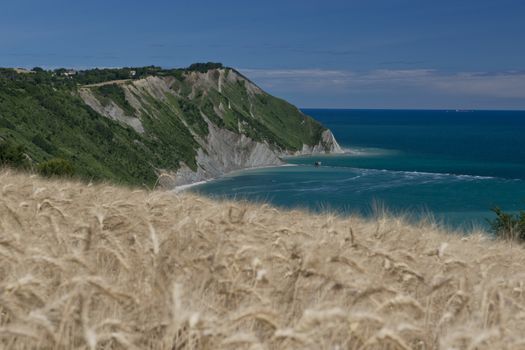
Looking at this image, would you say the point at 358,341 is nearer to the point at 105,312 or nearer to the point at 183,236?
the point at 105,312

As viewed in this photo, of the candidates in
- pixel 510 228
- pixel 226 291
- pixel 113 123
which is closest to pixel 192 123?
pixel 113 123

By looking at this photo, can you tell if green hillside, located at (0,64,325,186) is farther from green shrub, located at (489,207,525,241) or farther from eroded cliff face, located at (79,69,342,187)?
green shrub, located at (489,207,525,241)

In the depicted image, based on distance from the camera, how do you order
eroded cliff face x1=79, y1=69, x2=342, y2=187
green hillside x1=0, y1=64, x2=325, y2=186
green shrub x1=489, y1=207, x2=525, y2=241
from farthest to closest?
eroded cliff face x1=79, y1=69, x2=342, y2=187, green hillside x1=0, y1=64, x2=325, y2=186, green shrub x1=489, y1=207, x2=525, y2=241

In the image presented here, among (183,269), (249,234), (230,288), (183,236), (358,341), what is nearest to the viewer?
(358,341)

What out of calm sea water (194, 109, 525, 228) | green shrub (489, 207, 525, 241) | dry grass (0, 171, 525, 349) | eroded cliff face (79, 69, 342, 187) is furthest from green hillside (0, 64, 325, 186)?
dry grass (0, 171, 525, 349)

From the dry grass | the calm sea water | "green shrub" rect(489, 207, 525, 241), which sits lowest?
the calm sea water

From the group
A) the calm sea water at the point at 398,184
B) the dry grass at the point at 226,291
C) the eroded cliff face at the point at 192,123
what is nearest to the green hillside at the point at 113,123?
the eroded cliff face at the point at 192,123

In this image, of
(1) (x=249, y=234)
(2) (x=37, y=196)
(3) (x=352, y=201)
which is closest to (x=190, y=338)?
(1) (x=249, y=234)

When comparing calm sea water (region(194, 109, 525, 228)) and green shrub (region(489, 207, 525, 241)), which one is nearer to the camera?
green shrub (region(489, 207, 525, 241))
